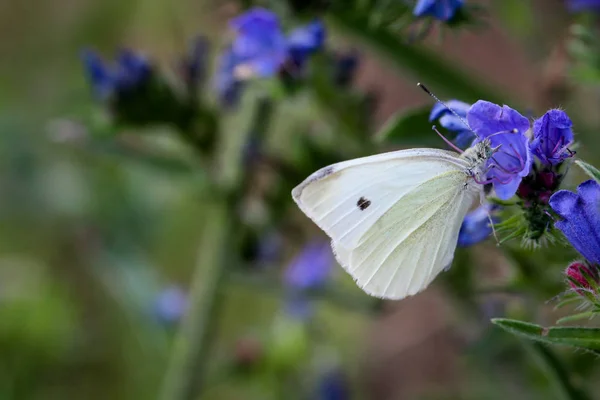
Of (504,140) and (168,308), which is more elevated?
(504,140)

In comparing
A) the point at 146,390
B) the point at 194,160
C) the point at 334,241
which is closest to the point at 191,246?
the point at 146,390

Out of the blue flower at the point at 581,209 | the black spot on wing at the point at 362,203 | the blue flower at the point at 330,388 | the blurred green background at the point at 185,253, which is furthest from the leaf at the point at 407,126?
the blue flower at the point at 330,388

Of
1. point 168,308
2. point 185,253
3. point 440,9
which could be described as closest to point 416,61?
point 440,9

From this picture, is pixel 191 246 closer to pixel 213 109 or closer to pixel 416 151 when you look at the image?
pixel 213 109

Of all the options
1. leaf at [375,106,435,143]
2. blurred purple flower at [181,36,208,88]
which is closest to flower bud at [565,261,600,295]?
leaf at [375,106,435,143]

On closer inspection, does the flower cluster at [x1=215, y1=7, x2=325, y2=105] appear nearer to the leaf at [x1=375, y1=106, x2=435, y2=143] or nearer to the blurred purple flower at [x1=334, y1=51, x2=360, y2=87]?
the blurred purple flower at [x1=334, y1=51, x2=360, y2=87]

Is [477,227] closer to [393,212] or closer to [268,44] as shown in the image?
[393,212]
